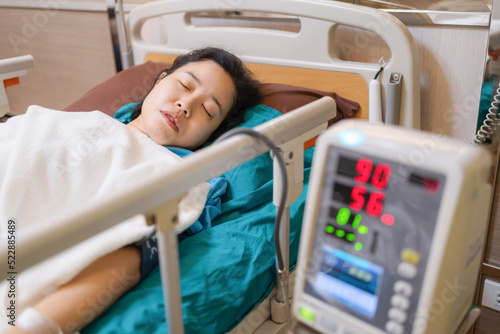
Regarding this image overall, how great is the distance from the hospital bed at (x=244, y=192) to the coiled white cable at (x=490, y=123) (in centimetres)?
20

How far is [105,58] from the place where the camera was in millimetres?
2680

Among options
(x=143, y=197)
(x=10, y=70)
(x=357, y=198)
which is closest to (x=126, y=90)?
(x=10, y=70)

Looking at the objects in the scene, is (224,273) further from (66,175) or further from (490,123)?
(490,123)

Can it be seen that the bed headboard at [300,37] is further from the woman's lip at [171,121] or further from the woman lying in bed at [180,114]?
the woman's lip at [171,121]

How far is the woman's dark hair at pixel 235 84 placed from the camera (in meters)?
1.53

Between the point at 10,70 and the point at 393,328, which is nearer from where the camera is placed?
the point at 393,328

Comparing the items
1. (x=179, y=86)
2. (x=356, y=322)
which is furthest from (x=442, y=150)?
(x=179, y=86)

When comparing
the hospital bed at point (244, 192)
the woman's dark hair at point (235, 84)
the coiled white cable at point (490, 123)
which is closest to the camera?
the hospital bed at point (244, 192)

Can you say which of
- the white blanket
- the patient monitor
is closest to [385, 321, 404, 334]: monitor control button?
the patient monitor

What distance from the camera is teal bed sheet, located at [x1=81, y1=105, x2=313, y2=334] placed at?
0.87 m

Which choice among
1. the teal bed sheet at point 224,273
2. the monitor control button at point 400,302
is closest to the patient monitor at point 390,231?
the monitor control button at point 400,302

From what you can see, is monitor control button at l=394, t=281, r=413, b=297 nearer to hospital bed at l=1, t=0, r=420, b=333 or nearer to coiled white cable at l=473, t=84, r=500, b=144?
hospital bed at l=1, t=0, r=420, b=333

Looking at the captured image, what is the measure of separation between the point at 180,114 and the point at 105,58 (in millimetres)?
1521

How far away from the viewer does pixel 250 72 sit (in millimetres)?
1646
